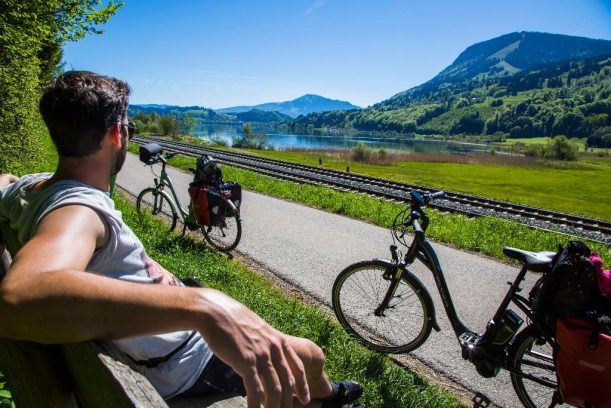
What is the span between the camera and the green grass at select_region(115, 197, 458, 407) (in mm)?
3764

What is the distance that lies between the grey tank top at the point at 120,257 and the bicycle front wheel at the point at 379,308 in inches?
114

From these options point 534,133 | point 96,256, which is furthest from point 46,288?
point 534,133

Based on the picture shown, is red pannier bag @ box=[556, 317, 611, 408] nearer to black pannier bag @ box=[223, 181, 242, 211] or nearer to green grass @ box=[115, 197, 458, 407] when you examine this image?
green grass @ box=[115, 197, 458, 407]

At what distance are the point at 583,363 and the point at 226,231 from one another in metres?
6.47

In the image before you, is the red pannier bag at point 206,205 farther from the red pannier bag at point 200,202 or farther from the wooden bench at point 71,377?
the wooden bench at point 71,377

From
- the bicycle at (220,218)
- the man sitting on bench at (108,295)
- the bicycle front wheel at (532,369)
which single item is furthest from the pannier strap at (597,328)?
the bicycle at (220,218)

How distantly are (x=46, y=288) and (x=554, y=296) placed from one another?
10.8 ft

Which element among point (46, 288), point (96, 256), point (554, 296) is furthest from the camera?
point (554, 296)

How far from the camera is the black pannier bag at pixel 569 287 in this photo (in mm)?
2936

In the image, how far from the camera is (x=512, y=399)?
406 centimetres

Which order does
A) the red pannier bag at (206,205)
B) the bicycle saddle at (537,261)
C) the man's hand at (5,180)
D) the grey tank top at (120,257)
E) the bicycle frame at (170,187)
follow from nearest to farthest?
the grey tank top at (120,257) → the man's hand at (5,180) → the bicycle saddle at (537,261) → the red pannier bag at (206,205) → the bicycle frame at (170,187)

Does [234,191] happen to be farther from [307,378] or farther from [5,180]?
[307,378]

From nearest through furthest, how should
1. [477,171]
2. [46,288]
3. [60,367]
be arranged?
[46,288] → [60,367] → [477,171]

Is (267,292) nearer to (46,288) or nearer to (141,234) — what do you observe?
(141,234)
